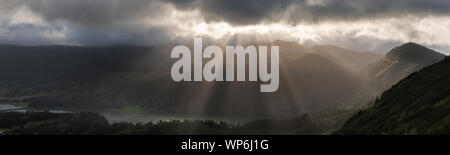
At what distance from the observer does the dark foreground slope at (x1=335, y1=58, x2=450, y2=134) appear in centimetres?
8862

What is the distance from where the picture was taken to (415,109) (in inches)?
4382

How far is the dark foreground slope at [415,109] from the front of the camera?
8862 centimetres
